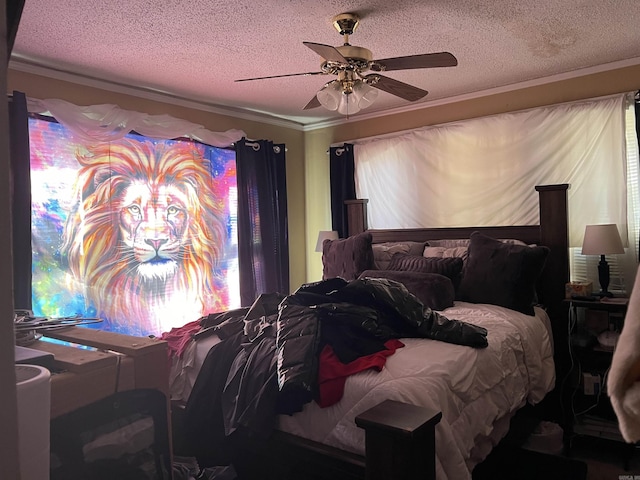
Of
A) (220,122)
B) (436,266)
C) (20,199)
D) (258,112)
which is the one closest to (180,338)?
(20,199)

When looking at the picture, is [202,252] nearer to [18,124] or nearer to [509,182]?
[18,124]

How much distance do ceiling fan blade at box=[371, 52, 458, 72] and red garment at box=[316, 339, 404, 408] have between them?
1461 millimetres

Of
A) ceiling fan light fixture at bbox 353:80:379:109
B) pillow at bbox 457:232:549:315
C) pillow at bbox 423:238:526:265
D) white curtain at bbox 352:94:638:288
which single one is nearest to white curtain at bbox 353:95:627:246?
white curtain at bbox 352:94:638:288

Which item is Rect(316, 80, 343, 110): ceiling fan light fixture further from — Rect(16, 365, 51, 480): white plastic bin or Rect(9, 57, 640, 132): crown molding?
Rect(16, 365, 51, 480): white plastic bin

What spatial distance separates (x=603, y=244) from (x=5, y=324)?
3.38 m

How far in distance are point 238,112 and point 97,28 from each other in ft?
6.77

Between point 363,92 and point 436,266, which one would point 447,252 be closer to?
point 436,266

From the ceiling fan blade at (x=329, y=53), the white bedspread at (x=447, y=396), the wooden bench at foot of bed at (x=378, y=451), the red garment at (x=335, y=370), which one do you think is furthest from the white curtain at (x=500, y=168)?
the wooden bench at foot of bed at (x=378, y=451)

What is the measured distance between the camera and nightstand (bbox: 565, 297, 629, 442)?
3.04m

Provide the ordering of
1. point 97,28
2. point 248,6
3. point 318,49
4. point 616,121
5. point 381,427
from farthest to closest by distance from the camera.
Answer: point 616,121, point 97,28, point 248,6, point 318,49, point 381,427

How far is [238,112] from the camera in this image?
4.74 m

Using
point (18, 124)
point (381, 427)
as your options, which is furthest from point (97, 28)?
point (381, 427)

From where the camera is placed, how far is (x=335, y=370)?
1.98 m

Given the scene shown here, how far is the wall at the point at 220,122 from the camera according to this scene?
333 cm
